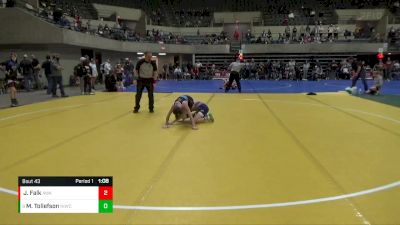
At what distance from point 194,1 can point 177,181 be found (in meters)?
42.1

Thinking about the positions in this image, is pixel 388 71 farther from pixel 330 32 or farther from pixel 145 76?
pixel 145 76

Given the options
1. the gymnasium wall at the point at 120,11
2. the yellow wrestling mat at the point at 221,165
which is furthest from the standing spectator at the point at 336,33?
the yellow wrestling mat at the point at 221,165

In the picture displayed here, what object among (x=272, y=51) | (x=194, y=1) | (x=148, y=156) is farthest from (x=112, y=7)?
(x=148, y=156)

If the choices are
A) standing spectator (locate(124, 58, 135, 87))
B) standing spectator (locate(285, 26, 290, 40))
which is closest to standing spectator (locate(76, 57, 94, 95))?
standing spectator (locate(124, 58, 135, 87))

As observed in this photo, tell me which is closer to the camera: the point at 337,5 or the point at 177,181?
the point at 177,181

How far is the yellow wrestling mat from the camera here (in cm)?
352

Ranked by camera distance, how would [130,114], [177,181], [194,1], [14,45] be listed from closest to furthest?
[177,181] < [130,114] < [14,45] < [194,1]

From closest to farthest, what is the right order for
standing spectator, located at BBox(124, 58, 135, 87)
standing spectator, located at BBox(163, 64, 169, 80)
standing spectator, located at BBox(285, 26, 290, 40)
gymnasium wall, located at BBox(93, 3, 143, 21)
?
standing spectator, located at BBox(124, 58, 135, 87)
standing spectator, located at BBox(163, 64, 169, 80)
gymnasium wall, located at BBox(93, 3, 143, 21)
standing spectator, located at BBox(285, 26, 290, 40)

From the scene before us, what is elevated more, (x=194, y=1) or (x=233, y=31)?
(x=194, y=1)

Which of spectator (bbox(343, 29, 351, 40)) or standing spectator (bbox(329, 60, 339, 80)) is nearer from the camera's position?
standing spectator (bbox(329, 60, 339, 80))

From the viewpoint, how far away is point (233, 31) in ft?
135

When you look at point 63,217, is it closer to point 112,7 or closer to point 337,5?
point 112,7

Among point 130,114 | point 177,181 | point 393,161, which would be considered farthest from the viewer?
point 130,114
